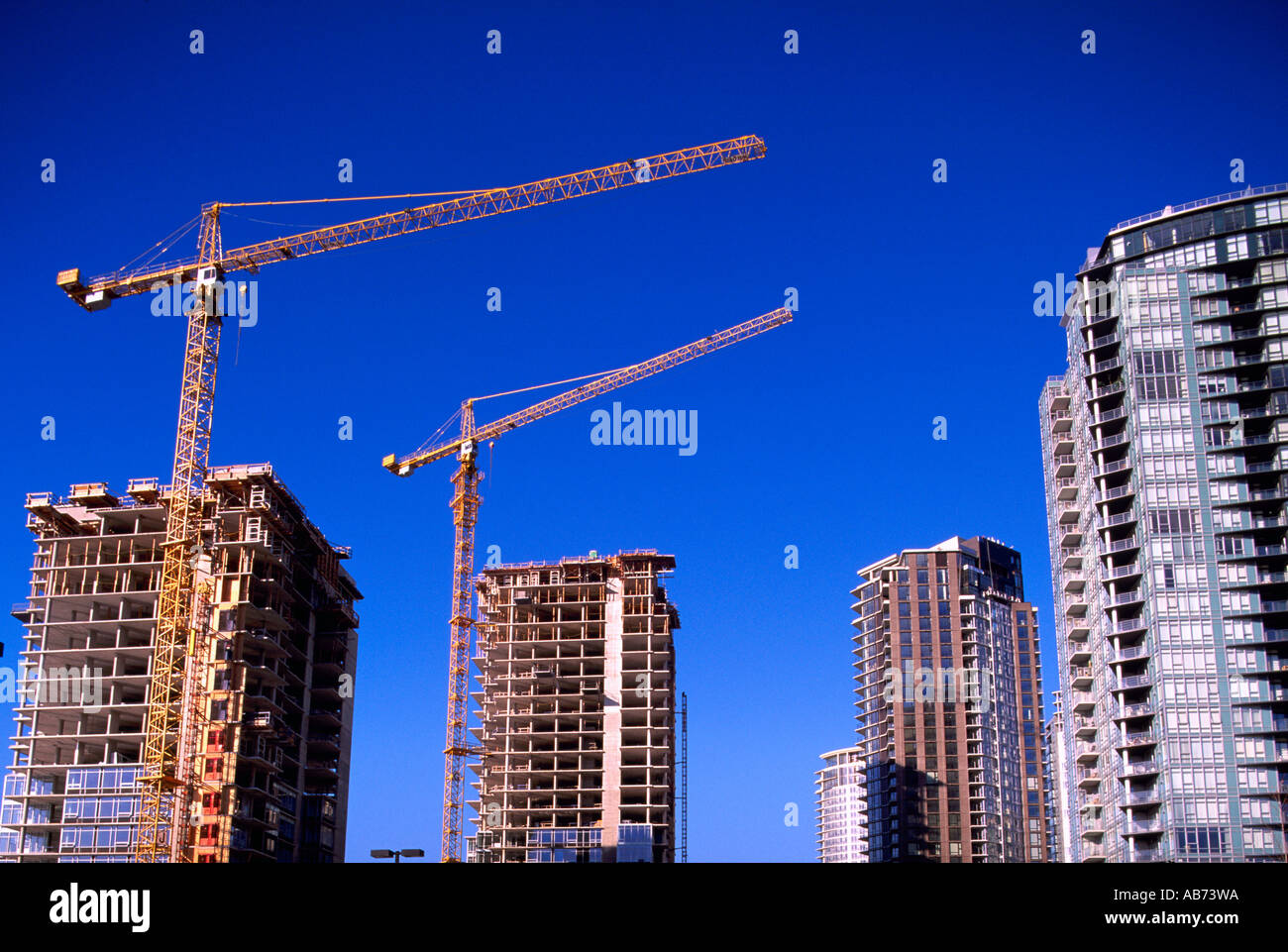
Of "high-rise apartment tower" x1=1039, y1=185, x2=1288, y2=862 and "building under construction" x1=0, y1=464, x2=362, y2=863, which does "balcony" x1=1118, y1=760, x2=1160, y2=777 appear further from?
"building under construction" x1=0, y1=464, x2=362, y2=863

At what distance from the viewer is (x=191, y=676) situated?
124875 millimetres

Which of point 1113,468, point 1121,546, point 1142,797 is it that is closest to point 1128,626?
point 1121,546

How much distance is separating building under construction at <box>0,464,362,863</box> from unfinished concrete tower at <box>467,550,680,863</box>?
30.4 metres

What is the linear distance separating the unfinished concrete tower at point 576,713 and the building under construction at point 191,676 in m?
30.4

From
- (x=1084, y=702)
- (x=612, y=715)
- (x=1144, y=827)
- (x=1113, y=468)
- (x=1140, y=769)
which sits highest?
(x=1113, y=468)

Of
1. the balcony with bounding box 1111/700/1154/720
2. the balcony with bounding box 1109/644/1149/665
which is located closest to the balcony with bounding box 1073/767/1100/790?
the balcony with bounding box 1111/700/1154/720

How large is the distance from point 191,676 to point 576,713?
6021 centimetres

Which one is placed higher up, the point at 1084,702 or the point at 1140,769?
the point at 1084,702

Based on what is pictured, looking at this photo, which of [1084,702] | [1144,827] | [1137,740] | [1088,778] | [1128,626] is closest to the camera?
[1144,827]

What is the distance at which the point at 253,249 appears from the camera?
132 metres

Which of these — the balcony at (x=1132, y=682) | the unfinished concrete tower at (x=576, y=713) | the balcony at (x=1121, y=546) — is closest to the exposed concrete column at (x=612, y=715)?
the unfinished concrete tower at (x=576, y=713)

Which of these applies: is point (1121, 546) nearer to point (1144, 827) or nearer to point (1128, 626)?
point (1128, 626)

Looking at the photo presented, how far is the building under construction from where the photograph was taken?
125125 mm
